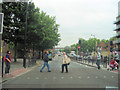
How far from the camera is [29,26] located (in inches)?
835

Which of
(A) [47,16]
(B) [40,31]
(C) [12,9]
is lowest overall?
(B) [40,31]

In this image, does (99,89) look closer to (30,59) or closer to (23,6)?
(30,59)

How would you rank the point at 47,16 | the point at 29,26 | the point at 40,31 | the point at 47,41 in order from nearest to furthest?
the point at 29,26
the point at 40,31
the point at 47,41
the point at 47,16

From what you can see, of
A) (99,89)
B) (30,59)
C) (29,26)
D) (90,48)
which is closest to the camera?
(99,89)

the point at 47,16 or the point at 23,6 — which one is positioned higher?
the point at 47,16

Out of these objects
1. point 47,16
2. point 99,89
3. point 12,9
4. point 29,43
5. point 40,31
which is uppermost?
point 47,16

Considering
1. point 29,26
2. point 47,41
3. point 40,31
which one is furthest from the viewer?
point 47,41

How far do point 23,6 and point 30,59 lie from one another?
7424 millimetres

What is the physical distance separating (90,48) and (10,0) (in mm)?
102377

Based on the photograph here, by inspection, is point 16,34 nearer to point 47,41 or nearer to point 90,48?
point 47,41

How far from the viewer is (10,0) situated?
67.5 feet

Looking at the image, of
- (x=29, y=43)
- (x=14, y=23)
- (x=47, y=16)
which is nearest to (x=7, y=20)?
(x=14, y=23)

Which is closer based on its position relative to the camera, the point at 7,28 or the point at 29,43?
the point at 7,28

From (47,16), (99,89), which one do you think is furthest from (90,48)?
(99,89)
